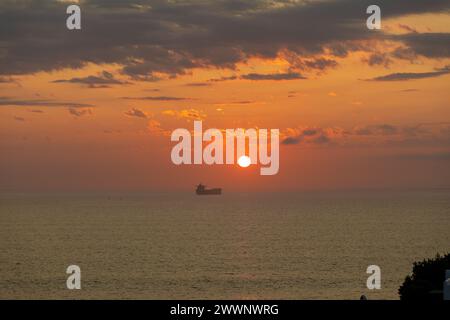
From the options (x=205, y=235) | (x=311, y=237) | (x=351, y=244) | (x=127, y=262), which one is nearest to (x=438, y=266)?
(x=127, y=262)

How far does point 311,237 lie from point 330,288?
73.5 meters

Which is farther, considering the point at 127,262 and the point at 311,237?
the point at 311,237

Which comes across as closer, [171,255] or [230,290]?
[230,290]

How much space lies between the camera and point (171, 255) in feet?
A: 449

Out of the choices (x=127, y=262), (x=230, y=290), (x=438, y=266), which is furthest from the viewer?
(x=127, y=262)
